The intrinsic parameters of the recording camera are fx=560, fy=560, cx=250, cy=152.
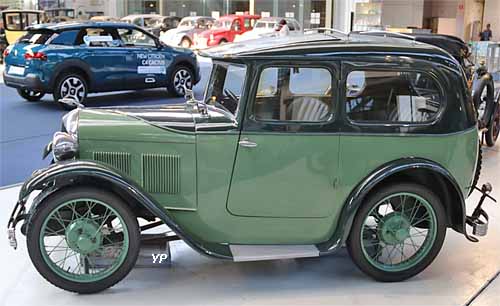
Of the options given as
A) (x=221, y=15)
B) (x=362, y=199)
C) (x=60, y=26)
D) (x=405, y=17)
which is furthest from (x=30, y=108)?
(x=405, y=17)

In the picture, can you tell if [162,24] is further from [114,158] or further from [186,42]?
[114,158]

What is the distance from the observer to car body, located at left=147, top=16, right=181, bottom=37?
1125 centimetres

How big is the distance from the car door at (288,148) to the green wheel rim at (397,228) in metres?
0.31

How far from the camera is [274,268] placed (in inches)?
134

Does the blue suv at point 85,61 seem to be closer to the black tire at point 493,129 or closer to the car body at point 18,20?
the car body at point 18,20

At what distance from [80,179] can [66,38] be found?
6.04m

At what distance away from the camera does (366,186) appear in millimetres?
3062

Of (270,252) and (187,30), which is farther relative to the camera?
(187,30)

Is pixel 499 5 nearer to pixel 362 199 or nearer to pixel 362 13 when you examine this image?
pixel 362 13

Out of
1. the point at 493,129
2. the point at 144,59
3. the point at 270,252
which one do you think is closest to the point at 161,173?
the point at 270,252

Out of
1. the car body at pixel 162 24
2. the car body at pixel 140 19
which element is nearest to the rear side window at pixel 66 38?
the car body at pixel 140 19

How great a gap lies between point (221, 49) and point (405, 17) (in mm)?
13016

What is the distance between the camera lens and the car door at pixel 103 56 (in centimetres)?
848

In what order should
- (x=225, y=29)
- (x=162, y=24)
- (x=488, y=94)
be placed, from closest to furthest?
Result: (x=488, y=94)
(x=162, y=24)
(x=225, y=29)
